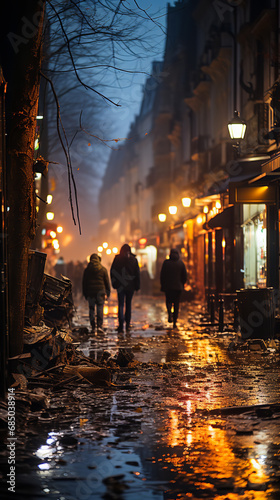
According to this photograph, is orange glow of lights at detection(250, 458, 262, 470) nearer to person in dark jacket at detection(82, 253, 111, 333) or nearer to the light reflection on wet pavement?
the light reflection on wet pavement

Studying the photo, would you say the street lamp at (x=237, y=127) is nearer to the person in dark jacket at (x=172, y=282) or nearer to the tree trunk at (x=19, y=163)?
the person in dark jacket at (x=172, y=282)

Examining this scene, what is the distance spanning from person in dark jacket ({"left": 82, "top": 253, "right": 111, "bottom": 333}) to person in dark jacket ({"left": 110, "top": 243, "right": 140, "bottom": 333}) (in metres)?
0.64

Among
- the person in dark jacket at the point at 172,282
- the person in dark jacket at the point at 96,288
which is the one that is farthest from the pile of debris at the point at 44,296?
the person in dark jacket at the point at 172,282

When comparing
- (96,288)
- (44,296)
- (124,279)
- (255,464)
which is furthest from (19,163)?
(96,288)

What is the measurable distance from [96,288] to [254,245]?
6.43m

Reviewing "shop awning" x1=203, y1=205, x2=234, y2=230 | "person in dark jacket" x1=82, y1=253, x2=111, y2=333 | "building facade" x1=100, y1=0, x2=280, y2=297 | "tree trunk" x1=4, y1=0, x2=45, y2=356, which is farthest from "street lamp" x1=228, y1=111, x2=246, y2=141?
"tree trunk" x1=4, y1=0, x2=45, y2=356

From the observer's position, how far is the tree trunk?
394 inches

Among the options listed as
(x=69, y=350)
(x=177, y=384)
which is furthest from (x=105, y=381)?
(x=69, y=350)

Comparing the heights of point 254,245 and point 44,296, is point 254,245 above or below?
above

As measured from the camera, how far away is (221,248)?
30062mm

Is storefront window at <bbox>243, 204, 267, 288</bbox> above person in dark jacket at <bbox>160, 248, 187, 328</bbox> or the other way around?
above

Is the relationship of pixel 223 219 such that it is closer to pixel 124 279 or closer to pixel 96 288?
pixel 96 288

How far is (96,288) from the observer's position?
2023cm

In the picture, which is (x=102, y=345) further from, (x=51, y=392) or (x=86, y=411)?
(x=86, y=411)
